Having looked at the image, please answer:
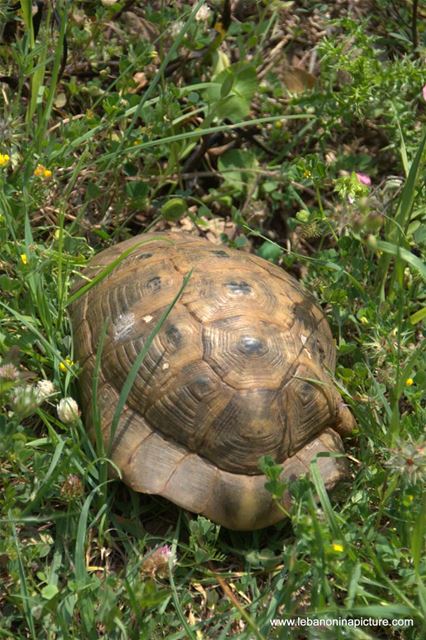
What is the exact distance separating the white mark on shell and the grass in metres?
0.22

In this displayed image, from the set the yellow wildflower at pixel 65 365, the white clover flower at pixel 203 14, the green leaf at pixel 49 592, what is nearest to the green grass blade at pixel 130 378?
the yellow wildflower at pixel 65 365

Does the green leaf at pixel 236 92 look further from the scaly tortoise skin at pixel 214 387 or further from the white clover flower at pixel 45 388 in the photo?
the white clover flower at pixel 45 388

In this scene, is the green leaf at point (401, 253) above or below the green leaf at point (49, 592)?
above

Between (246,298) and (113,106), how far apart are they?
3.89 feet

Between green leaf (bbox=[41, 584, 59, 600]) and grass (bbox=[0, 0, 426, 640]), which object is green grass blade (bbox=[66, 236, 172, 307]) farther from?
green leaf (bbox=[41, 584, 59, 600])

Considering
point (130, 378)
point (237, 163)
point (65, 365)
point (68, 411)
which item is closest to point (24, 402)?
point (68, 411)

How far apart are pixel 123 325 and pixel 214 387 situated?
1.47 ft

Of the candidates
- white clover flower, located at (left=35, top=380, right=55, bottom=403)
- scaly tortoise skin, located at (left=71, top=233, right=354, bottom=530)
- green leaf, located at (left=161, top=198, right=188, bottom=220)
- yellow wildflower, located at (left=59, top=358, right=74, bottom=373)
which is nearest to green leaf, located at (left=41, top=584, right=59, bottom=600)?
scaly tortoise skin, located at (left=71, top=233, right=354, bottom=530)

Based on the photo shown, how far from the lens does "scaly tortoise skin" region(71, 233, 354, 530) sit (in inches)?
110

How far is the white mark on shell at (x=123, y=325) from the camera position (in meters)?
2.99

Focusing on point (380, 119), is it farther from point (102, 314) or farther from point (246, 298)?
point (102, 314)

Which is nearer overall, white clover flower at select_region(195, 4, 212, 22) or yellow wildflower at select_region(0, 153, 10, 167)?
yellow wildflower at select_region(0, 153, 10, 167)

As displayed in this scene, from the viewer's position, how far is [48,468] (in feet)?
9.17

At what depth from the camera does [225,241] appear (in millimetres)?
3859
